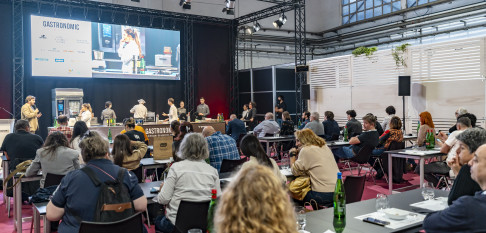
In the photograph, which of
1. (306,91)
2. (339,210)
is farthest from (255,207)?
(306,91)

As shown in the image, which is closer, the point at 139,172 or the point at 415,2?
the point at 139,172

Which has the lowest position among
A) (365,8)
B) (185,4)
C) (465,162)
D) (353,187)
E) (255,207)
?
(353,187)

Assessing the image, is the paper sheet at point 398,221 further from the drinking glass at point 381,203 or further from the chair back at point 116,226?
the chair back at point 116,226

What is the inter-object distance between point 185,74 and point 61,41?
4435mm

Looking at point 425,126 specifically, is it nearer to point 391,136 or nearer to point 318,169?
point 391,136

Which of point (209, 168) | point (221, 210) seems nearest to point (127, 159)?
point (209, 168)

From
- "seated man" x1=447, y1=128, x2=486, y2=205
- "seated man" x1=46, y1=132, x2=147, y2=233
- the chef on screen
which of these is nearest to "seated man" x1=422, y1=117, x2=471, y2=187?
"seated man" x1=447, y1=128, x2=486, y2=205

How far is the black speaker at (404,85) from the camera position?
33.1ft

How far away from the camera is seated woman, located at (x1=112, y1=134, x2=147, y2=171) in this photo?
A: 14.9 feet

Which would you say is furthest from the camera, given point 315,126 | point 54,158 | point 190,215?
point 315,126

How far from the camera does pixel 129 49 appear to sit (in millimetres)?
12859

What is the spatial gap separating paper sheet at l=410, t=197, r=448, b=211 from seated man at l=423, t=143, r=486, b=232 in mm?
709

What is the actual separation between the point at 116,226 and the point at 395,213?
1.82m

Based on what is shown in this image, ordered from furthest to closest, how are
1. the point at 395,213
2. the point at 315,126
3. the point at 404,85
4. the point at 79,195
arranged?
1. the point at 404,85
2. the point at 315,126
3. the point at 395,213
4. the point at 79,195
